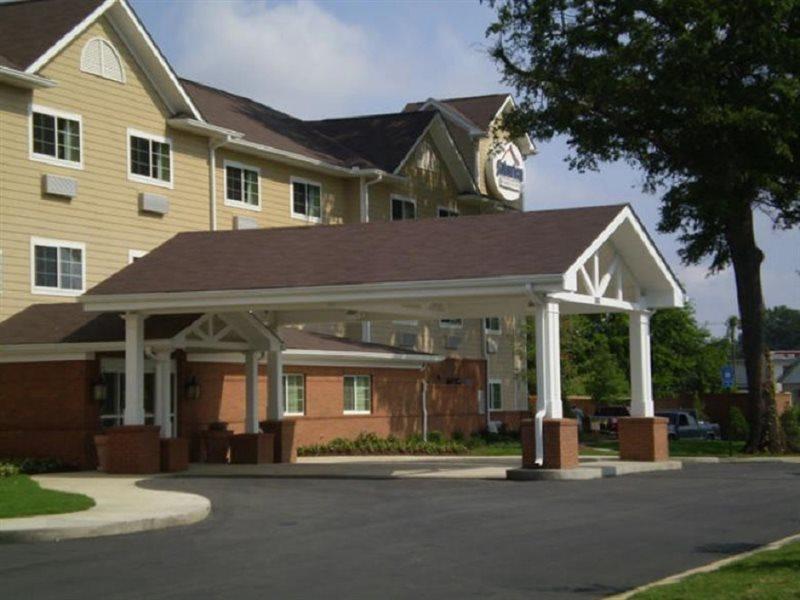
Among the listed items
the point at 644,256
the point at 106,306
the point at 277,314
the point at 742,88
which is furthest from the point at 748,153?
the point at 106,306

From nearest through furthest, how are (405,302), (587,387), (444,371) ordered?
(405,302)
(444,371)
(587,387)

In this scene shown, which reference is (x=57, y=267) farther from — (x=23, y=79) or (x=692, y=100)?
(x=692, y=100)

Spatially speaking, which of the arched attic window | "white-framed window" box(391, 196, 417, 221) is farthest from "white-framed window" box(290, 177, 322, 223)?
the arched attic window

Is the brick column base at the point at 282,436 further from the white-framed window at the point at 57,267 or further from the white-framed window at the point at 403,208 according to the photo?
the white-framed window at the point at 403,208

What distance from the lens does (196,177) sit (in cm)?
3566

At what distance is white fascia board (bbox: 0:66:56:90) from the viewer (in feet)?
94.9

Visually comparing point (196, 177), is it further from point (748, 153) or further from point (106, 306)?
point (748, 153)

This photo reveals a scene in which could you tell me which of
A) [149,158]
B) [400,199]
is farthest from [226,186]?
[400,199]

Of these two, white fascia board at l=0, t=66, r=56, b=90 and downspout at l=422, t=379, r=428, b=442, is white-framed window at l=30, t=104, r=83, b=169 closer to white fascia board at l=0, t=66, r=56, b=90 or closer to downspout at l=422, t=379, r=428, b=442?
white fascia board at l=0, t=66, r=56, b=90

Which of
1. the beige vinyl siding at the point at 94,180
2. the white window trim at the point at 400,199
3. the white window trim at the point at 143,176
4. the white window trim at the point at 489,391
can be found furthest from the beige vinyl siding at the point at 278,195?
the white window trim at the point at 489,391

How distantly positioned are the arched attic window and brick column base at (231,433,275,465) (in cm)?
926

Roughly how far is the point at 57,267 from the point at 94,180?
2.36 meters

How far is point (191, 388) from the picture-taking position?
103 feet

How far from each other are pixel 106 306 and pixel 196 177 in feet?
29.8
